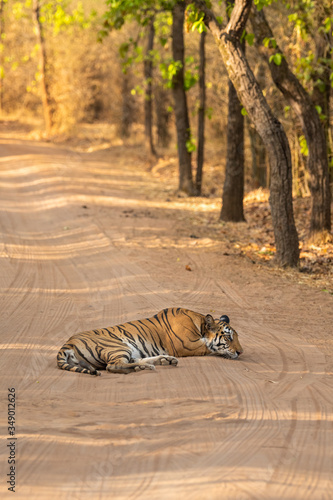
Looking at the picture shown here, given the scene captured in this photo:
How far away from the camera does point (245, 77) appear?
10.6 metres

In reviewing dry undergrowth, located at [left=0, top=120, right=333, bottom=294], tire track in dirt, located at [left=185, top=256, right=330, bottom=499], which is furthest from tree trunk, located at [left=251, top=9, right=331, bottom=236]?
tire track in dirt, located at [left=185, top=256, right=330, bottom=499]

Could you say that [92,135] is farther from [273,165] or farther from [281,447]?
[281,447]

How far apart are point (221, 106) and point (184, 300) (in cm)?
1378

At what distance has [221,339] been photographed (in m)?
6.42

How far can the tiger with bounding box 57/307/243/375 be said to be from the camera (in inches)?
234

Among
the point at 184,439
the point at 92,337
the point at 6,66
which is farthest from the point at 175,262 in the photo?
the point at 6,66

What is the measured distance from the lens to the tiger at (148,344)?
234 inches

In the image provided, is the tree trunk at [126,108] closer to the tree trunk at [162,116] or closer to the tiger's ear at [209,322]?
the tree trunk at [162,116]

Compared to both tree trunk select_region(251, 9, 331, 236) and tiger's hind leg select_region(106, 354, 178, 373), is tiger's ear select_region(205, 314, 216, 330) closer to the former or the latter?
tiger's hind leg select_region(106, 354, 178, 373)

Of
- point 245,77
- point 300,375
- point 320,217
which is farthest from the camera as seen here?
point 320,217

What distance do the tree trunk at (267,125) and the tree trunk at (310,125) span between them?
1.32 metres

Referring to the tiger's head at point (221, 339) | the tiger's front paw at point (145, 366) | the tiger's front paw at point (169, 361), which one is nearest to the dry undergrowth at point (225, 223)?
the tiger's head at point (221, 339)

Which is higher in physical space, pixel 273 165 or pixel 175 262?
pixel 273 165

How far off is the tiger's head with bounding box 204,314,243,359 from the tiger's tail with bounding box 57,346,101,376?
1.31 metres
